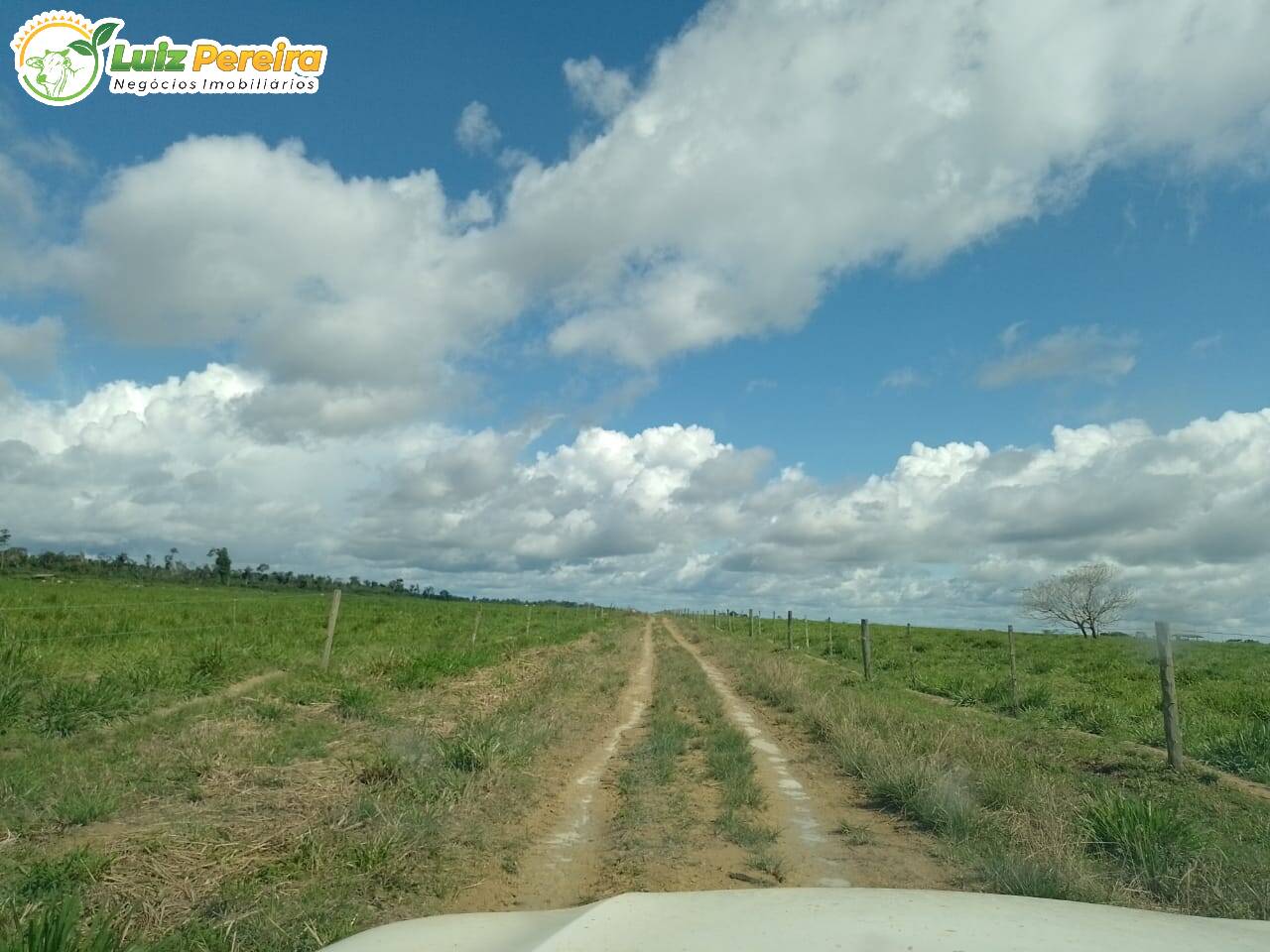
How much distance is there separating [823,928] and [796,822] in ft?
19.5

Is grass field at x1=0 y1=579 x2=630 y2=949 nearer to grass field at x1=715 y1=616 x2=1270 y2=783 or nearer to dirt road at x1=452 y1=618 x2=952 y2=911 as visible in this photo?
dirt road at x1=452 y1=618 x2=952 y2=911

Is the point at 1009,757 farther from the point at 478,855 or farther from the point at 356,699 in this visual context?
the point at 356,699

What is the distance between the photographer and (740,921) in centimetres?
328

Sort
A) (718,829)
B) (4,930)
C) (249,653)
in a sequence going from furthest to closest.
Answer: (249,653), (718,829), (4,930)

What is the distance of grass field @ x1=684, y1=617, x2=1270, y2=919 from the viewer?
21.0ft

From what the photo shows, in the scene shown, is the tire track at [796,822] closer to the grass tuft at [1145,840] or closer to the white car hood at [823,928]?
the grass tuft at [1145,840]

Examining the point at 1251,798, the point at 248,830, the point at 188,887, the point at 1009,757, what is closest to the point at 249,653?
the point at 248,830

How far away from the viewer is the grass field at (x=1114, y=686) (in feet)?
41.5

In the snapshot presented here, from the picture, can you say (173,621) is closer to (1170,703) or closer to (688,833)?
(688,833)

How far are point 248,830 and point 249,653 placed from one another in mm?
12156

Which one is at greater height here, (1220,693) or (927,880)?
(1220,693)

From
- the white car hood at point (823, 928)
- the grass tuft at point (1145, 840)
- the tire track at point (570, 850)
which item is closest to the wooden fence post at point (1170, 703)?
the grass tuft at point (1145, 840)

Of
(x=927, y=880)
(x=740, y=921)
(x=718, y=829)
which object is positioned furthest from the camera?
(x=718, y=829)

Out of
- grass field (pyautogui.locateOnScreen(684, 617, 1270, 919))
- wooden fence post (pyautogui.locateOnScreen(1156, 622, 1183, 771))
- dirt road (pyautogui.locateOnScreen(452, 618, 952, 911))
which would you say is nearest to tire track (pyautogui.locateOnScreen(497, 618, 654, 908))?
dirt road (pyautogui.locateOnScreen(452, 618, 952, 911))
